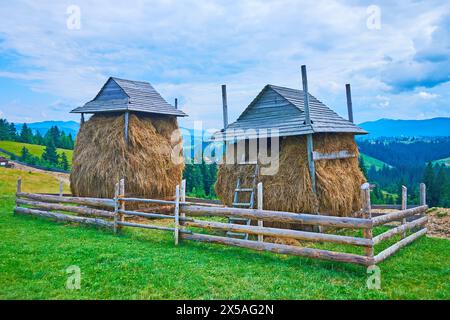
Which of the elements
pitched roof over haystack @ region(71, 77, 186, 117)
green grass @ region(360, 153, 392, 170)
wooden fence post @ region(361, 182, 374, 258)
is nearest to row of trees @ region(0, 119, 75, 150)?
pitched roof over haystack @ region(71, 77, 186, 117)

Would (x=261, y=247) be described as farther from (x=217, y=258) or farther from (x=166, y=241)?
(x=166, y=241)

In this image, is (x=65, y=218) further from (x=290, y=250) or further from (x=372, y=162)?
(x=372, y=162)

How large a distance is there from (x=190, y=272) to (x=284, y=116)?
7116 mm

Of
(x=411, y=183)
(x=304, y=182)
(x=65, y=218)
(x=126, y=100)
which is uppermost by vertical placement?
(x=126, y=100)

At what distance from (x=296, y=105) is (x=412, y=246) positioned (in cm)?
569

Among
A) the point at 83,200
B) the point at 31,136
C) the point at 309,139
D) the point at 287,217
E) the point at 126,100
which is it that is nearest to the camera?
the point at 287,217

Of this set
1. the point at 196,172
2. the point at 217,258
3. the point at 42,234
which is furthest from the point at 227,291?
the point at 196,172

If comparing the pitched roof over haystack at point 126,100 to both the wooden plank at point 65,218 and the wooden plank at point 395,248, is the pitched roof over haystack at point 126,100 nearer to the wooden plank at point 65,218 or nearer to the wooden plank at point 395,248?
the wooden plank at point 65,218

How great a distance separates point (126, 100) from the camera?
51.4 ft

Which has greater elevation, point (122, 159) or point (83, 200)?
point (122, 159)

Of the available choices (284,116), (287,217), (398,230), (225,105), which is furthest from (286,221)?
(225,105)

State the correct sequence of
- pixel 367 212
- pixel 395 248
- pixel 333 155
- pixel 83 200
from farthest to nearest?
pixel 83 200
pixel 333 155
pixel 395 248
pixel 367 212

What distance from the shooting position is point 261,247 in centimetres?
909

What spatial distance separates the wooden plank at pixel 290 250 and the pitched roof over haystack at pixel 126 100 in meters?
7.42
